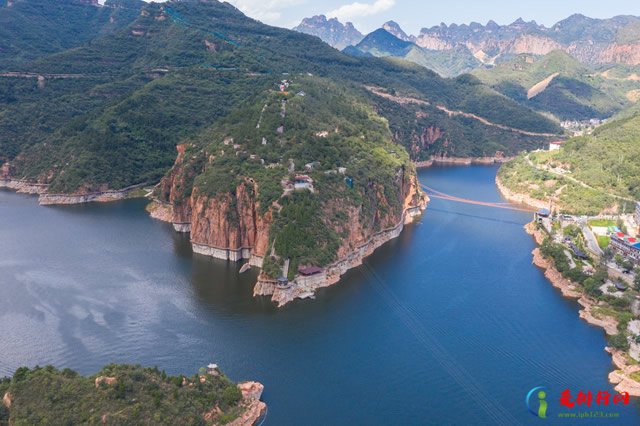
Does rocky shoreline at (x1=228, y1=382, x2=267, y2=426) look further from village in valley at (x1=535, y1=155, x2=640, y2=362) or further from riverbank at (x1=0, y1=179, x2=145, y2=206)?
riverbank at (x1=0, y1=179, x2=145, y2=206)

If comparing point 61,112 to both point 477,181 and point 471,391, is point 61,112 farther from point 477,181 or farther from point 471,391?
point 471,391

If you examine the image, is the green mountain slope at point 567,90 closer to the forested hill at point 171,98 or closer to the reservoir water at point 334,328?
the forested hill at point 171,98

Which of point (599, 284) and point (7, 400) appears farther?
point (599, 284)

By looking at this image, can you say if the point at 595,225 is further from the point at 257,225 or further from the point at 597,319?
the point at 257,225

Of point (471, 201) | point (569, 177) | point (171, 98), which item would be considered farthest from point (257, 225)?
point (171, 98)

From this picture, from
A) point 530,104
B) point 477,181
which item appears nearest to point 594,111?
point 530,104

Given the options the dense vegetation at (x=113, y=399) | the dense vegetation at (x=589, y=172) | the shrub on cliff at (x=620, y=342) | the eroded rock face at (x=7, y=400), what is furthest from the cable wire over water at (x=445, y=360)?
the dense vegetation at (x=589, y=172)
